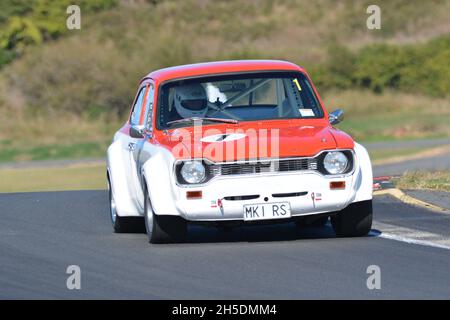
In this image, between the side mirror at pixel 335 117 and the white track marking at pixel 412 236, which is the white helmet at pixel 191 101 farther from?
the white track marking at pixel 412 236

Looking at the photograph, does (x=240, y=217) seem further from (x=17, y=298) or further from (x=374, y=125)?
(x=374, y=125)

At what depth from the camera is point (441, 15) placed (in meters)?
76.4

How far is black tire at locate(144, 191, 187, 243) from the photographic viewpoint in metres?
11.7

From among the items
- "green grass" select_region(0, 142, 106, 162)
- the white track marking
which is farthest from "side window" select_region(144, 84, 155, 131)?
"green grass" select_region(0, 142, 106, 162)

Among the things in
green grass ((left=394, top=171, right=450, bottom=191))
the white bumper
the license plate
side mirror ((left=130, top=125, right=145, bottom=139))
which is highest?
side mirror ((left=130, top=125, right=145, bottom=139))

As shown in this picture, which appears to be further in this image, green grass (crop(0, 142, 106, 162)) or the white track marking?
green grass (crop(0, 142, 106, 162))

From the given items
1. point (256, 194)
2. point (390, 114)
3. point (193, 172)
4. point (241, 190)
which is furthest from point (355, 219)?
point (390, 114)

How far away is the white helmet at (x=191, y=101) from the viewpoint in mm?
12703

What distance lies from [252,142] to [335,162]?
0.73 meters

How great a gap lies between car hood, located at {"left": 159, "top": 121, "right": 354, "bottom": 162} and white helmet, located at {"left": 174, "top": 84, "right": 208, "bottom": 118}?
Result: 514mm

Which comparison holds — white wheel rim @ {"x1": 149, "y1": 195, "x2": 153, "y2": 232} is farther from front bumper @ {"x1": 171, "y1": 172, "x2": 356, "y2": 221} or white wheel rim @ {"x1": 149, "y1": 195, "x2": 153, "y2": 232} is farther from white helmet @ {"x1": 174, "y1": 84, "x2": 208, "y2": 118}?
white helmet @ {"x1": 174, "y1": 84, "x2": 208, "y2": 118}

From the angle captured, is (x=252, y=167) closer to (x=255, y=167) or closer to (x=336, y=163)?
(x=255, y=167)

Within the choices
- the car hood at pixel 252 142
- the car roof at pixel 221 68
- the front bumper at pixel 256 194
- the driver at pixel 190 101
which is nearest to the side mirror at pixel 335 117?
the car hood at pixel 252 142
